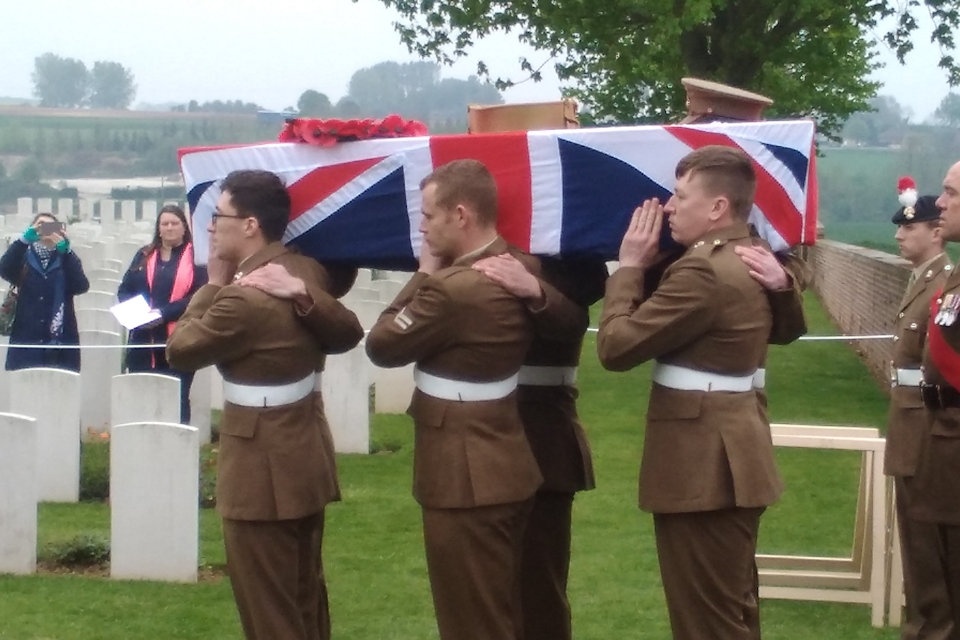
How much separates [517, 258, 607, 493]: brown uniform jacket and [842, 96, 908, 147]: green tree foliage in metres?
23.4

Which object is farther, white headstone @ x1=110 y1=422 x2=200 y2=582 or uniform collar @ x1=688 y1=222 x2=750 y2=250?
white headstone @ x1=110 y1=422 x2=200 y2=582

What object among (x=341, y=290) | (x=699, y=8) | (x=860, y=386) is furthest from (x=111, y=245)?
(x=341, y=290)

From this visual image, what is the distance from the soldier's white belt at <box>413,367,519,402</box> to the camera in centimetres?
457

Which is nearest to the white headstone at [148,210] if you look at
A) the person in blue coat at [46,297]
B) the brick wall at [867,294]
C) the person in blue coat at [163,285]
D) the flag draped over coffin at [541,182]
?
the brick wall at [867,294]

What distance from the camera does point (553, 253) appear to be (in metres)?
4.82

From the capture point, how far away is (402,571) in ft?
23.5

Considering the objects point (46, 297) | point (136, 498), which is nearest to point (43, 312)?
point (46, 297)

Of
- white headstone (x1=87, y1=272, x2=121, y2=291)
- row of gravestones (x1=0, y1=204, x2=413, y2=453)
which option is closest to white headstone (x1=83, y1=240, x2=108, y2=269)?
row of gravestones (x1=0, y1=204, x2=413, y2=453)

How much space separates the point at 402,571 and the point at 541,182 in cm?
292

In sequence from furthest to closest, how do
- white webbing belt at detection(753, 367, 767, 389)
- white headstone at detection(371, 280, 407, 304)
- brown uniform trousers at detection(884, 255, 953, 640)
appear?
white headstone at detection(371, 280, 407, 304) < brown uniform trousers at detection(884, 255, 953, 640) < white webbing belt at detection(753, 367, 767, 389)

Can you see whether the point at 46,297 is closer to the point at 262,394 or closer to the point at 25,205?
the point at 262,394

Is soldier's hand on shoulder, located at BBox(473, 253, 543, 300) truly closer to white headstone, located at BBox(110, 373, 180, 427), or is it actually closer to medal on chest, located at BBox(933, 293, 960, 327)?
medal on chest, located at BBox(933, 293, 960, 327)

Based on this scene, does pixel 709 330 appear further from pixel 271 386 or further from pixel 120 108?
pixel 120 108

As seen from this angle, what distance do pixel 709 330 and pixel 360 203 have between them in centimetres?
127
